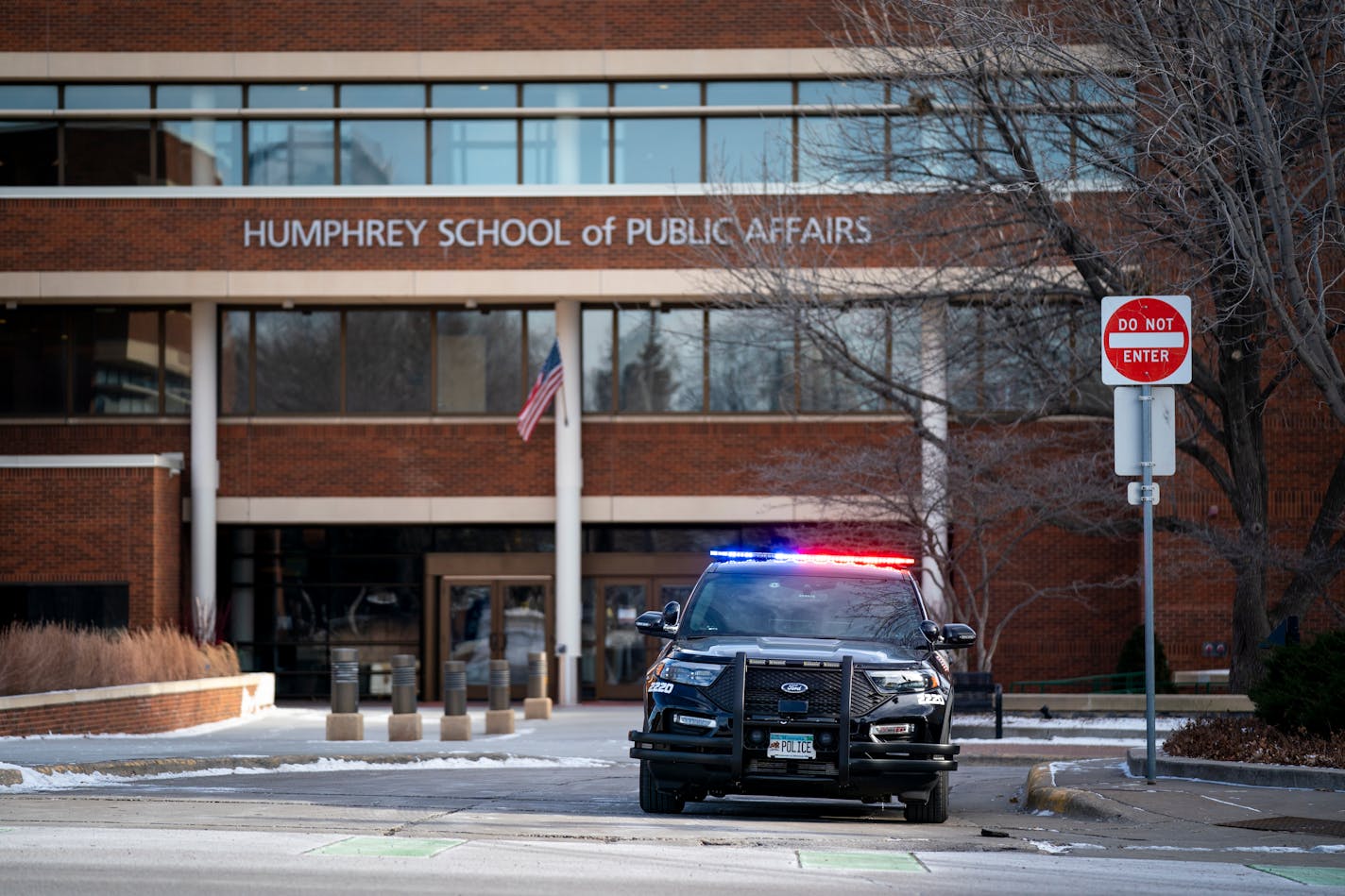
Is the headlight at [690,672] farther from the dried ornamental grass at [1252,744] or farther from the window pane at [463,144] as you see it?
the window pane at [463,144]

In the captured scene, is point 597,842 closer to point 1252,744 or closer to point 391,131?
point 1252,744

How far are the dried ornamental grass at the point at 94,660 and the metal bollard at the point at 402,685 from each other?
161 inches

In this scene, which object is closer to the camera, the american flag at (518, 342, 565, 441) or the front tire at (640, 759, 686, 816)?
the front tire at (640, 759, 686, 816)

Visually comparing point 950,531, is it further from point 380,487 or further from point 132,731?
point 132,731

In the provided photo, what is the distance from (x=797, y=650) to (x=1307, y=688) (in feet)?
14.5

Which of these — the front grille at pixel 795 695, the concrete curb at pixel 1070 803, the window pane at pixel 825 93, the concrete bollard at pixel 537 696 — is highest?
the window pane at pixel 825 93

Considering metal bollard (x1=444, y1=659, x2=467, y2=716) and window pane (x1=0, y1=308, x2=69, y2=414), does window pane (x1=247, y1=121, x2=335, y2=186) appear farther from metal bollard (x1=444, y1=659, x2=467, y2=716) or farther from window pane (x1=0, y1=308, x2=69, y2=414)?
metal bollard (x1=444, y1=659, x2=467, y2=716)

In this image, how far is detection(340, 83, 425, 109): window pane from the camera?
108ft

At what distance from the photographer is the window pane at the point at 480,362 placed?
33.1 metres

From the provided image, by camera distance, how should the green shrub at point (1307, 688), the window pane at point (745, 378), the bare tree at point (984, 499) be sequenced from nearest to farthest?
the green shrub at point (1307, 688)
the bare tree at point (984, 499)
the window pane at point (745, 378)

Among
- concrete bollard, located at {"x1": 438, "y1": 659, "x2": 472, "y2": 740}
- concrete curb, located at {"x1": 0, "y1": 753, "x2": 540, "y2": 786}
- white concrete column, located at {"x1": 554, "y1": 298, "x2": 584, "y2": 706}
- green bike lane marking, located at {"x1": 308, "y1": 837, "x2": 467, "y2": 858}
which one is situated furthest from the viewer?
white concrete column, located at {"x1": 554, "y1": 298, "x2": 584, "y2": 706}

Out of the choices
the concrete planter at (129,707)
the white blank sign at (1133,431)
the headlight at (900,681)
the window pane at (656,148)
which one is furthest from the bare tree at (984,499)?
the headlight at (900,681)

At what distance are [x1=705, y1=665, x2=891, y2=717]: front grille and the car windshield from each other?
0.77 metres

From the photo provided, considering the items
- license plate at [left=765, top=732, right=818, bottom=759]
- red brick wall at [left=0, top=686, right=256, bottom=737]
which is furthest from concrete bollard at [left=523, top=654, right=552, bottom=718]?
license plate at [left=765, top=732, right=818, bottom=759]
